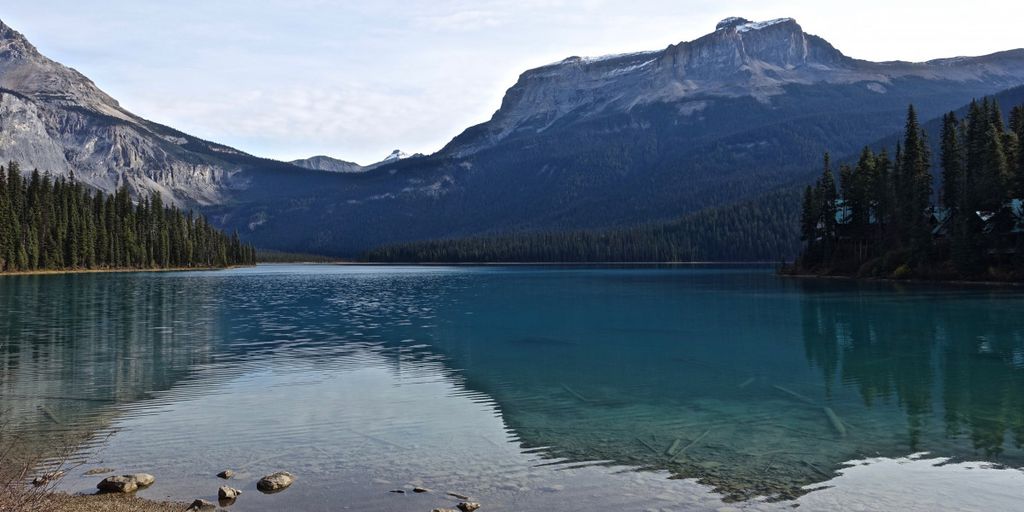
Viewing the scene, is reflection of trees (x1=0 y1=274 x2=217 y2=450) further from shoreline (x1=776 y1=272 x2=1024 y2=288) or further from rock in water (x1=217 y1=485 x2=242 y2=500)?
shoreline (x1=776 y1=272 x2=1024 y2=288)

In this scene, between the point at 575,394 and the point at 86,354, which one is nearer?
the point at 575,394

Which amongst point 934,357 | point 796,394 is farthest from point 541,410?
point 934,357

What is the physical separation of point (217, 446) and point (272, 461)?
263cm

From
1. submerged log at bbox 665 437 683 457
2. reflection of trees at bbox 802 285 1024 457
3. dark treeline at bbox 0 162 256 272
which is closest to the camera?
submerged log at bbox 665 437 683 457

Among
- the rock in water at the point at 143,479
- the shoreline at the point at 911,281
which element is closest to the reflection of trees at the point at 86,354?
the rock in water at the point at 143,479

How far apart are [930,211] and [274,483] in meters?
125

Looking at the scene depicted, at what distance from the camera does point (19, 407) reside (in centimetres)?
2659

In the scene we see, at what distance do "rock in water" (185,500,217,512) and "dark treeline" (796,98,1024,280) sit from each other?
11299 centimetres

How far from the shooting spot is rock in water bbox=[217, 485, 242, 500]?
1614cm

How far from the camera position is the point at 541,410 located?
2711 centimetres

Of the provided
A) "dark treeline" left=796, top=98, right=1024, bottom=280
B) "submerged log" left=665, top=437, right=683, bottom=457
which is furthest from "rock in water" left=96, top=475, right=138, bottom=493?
"dark treeline" left=796, top=98, right=1024, bottom=280

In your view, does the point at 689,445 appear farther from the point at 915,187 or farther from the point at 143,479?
the point at 915,187

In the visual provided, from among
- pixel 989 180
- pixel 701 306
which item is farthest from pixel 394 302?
pixel 989 180

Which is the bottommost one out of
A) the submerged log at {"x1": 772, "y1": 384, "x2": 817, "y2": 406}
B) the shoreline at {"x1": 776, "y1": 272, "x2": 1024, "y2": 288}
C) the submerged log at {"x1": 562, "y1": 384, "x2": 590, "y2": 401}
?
the submerged log at {"x1": 772, "y1": 384, "x2": 817, "y2": 406}
